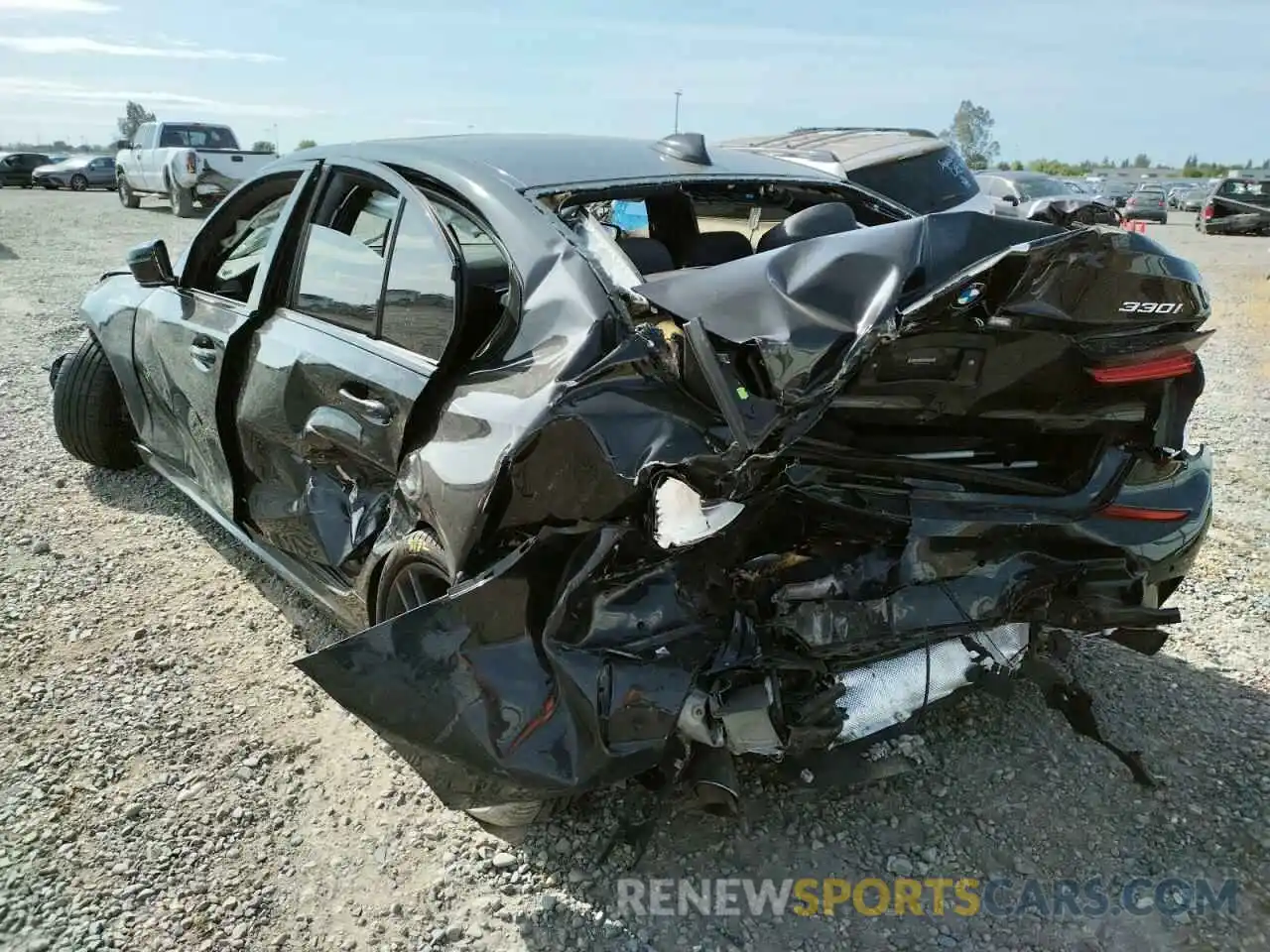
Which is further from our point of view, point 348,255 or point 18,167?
point 18,167

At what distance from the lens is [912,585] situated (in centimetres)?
216

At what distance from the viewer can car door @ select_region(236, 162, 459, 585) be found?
2527 mm

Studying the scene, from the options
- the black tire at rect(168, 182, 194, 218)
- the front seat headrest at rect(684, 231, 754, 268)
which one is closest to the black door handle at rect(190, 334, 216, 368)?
the front seat headrest at rect(684, 231, 754, 268)

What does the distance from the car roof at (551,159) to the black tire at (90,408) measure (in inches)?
77.3

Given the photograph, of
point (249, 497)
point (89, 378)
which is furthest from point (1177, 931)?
point (89, 378)

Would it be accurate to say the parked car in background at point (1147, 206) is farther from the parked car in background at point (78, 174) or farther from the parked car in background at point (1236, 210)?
the parked car in background at point (78, 174)

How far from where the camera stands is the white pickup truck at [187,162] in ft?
58.3

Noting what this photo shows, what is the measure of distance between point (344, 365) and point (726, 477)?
52.0 inches

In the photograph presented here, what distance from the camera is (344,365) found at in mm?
2695

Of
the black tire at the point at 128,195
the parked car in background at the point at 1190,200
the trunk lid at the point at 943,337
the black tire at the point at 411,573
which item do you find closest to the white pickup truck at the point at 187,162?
the black tire at the point at 128,195

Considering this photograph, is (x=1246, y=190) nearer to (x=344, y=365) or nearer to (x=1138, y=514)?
(x=1138, y=514)

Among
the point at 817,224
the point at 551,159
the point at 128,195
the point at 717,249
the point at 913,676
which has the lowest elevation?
the point at 128,195

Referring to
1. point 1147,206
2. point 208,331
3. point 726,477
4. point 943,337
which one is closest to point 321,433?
point 208,331

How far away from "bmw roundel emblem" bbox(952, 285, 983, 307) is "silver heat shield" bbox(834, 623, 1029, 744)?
826mm
